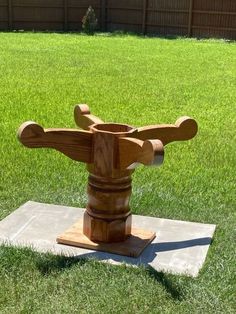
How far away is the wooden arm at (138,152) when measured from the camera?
3.33 meters

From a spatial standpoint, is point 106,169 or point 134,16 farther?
point 134,16

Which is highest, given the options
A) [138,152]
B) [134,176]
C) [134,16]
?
[138,152]

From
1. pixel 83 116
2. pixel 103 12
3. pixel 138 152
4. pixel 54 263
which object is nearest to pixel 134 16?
pixel 103 12

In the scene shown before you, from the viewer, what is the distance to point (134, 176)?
5.36 metres

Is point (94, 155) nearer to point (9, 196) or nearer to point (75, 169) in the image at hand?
point (9, 196)

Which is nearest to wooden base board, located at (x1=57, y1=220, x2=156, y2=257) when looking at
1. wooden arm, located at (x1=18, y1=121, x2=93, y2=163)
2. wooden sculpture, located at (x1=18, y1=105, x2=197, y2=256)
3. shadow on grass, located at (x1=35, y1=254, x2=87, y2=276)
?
wooden sculpture, located at (x1=18, y1=105, x2=197, y2=256)

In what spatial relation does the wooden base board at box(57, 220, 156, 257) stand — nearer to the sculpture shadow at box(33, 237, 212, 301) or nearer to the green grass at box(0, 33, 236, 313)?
the sculpture shadow at box(33, 237, 212, 301)

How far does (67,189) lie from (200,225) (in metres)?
1.22

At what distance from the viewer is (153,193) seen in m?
4.90

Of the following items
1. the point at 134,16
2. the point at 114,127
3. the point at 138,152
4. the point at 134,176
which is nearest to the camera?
the point at 138,152

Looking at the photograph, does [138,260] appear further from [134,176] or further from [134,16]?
[134,16]

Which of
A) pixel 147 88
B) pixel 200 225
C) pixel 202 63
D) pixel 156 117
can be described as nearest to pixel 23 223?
pixel 200 225

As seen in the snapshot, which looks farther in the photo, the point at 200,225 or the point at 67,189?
the point at 67,189

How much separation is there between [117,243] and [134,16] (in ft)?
69.7
